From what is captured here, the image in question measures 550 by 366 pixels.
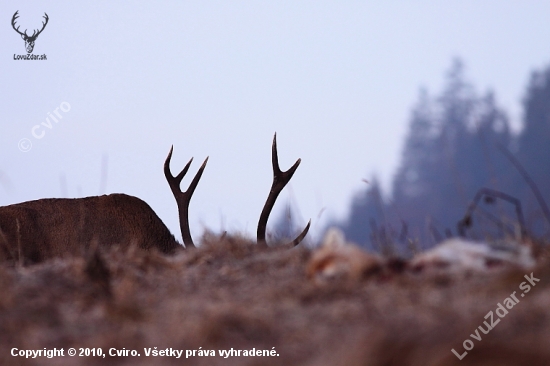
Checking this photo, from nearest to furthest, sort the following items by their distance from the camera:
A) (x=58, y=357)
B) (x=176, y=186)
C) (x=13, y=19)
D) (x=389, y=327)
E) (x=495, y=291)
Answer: (x=389, y=327), (x=58, y=357), (x=495, y=291), (x=176, y=186), (x=13, y=19)

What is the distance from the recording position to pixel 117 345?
7.22 feet

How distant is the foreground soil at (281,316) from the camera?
73.6 inches

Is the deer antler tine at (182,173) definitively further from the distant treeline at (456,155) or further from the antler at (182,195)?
the distant treeline at (456,155)

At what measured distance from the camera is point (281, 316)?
7.82ft

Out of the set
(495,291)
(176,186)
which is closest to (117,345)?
(495,291)

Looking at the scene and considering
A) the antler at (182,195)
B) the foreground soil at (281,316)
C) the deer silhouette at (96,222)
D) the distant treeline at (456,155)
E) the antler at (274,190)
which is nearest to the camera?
the foreground soil at (281,316)

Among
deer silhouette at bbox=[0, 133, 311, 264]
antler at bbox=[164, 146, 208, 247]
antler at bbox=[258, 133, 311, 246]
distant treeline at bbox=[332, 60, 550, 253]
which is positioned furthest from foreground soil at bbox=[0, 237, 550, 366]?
distant treeline at bbox=[332, 60, 550, 253]

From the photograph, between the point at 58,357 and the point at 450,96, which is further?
the point at 450,96

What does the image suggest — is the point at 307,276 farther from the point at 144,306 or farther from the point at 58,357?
the point at 58,357

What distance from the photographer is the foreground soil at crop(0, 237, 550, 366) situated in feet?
6.13

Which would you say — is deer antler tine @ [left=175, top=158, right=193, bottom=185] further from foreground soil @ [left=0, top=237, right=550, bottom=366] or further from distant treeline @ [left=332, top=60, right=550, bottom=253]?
distant treeline @ [left=332, top=60, right=550, bottom=253]

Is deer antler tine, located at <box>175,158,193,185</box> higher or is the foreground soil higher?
deer antler tine, located at <box>175,158,193,185</box>

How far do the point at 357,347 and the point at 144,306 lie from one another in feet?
3.63

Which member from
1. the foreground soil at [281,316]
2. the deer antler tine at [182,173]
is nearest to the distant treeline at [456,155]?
the deer antler tine at [182,173]
